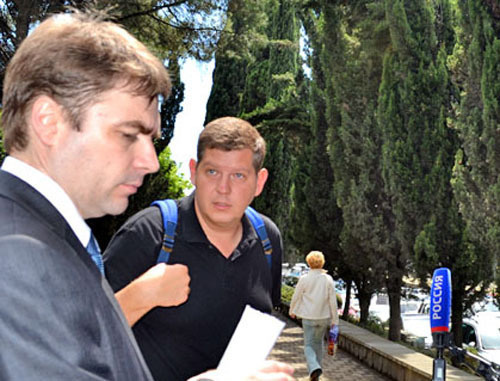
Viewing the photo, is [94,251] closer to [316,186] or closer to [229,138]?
[229,138]

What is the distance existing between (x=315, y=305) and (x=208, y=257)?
7.25 m

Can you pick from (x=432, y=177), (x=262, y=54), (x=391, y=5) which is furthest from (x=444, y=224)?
(x=262, y=54)

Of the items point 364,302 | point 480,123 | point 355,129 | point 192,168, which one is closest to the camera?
point 192,168

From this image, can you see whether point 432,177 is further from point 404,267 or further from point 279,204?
point 279,204

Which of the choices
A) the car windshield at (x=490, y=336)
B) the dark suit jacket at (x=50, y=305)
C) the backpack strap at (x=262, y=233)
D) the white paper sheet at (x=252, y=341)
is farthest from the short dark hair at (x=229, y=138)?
the car windshield at (x=490, y=336)

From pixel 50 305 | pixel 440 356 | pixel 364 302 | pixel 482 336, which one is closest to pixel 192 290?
pixel 50 305

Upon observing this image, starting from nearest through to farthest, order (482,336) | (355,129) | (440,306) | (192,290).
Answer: (192,290) < (440,306) < (482,336) < (355,129)

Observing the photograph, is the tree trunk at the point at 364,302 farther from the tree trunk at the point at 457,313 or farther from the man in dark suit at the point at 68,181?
the man in dark suit at the point at 68,181

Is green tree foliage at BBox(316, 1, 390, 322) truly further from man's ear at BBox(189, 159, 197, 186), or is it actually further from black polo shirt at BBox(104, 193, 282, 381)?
black polo shirt at BBox(104, 193, 282, 381)

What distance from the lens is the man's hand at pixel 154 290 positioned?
1766 mm

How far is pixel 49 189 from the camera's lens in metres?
0.99

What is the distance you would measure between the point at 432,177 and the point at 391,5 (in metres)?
3.72

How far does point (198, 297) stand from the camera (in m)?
2.23

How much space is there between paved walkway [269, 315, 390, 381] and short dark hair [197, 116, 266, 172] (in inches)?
327
